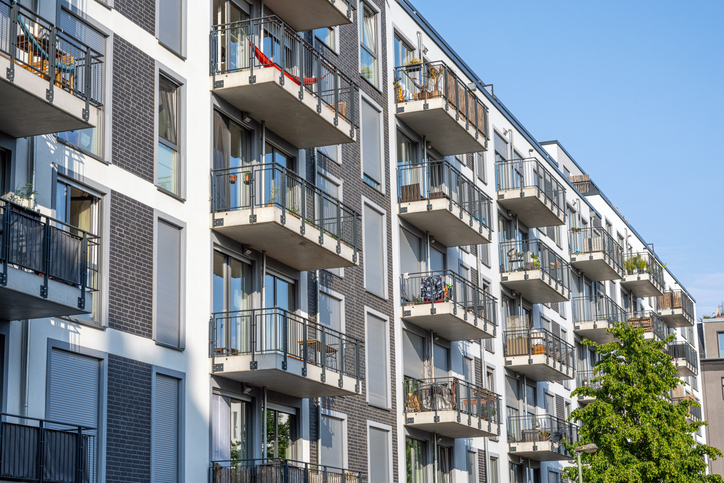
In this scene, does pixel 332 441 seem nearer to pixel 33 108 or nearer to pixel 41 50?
pixel 33 108

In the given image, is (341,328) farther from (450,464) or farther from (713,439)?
(713,439)

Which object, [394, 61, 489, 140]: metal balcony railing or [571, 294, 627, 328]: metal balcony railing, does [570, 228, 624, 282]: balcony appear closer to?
[571, 294, 627, 328]: metal balcony railing

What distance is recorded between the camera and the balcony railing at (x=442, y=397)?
29.9 meters

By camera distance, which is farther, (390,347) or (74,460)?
(390,347)

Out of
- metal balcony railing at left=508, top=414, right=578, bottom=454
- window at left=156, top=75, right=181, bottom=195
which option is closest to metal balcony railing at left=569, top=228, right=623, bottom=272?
metal balcony railing at left=508, top=414, right=578, bottom=454

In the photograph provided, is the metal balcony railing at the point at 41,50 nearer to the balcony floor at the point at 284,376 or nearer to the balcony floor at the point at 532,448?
the balcony floor at the point at 284,376

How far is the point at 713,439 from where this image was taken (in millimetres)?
75812

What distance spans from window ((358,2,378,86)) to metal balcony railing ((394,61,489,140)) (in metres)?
1.28

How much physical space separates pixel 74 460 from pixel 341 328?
1150cm

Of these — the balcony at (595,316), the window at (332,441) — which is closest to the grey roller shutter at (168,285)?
the window at (332,441)

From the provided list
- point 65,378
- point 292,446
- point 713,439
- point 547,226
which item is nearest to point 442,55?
point 547,226

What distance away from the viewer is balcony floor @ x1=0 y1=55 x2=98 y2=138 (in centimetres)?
1510

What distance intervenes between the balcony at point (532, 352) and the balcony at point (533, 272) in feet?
4.55

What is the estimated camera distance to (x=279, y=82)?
73.3ft
